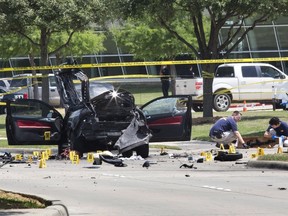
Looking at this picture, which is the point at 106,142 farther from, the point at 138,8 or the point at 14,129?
the point at 138,8

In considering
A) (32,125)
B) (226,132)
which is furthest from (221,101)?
(32,125)

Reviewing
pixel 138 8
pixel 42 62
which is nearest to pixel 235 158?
pixel 138 8

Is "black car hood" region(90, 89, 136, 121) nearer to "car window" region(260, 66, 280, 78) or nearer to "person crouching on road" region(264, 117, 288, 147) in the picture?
"person crouching on road" region(264, 117, 288, 147)

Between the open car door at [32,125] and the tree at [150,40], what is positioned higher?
the tree at [150,40]

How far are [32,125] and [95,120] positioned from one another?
5.60 ft

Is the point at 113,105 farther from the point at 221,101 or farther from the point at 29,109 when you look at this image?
the point at 221,101

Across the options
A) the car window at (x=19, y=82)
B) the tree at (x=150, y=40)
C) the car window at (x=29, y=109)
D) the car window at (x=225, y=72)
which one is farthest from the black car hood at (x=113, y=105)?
the tree at (x=150, y=40)

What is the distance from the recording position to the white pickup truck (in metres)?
35.3

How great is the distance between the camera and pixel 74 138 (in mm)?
20047

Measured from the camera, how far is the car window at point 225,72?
36.1m

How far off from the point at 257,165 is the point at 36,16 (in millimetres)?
13655

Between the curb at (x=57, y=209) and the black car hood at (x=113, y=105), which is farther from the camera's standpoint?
the black car hood at (x=113, y=105)

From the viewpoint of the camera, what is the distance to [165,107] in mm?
20781

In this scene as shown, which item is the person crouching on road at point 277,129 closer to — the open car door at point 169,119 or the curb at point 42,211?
the open car door at point 169,119
